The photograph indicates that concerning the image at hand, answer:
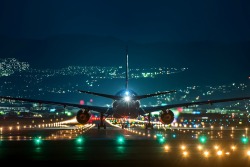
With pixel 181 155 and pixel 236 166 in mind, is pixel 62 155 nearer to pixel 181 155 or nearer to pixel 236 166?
pixel 181 155

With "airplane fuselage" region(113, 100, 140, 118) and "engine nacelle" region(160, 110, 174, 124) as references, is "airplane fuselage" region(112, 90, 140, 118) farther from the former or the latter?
"engine nacelle" region(160, 110, 174, 124)

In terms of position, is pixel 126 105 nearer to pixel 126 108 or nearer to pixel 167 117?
pixel 126 108

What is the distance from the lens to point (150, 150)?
111 feet

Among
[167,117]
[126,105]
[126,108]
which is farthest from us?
→ [167,117]

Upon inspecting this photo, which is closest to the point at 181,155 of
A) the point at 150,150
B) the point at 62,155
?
the point at 150,150

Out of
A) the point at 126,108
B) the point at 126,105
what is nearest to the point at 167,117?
the point at 126,108

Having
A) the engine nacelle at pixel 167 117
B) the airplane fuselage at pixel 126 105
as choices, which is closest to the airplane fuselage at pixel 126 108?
the airplane fuselage at pixel 126 105

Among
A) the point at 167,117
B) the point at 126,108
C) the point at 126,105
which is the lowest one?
the point at 167,117

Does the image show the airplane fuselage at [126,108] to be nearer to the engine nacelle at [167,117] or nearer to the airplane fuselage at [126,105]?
the airplane fuselage at [126,105]

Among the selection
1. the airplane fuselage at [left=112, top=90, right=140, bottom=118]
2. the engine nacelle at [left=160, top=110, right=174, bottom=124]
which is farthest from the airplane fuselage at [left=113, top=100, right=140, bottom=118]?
the engine nacelle at [left=160, top=110, right=174, bottom=124]

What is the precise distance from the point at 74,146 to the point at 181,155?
8.87 meters

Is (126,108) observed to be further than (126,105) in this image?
Yes

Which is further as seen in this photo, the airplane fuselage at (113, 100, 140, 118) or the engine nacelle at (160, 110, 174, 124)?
the engine nacelle at (160, 110, 174, 124)

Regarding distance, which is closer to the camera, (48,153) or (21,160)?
(21,160)
